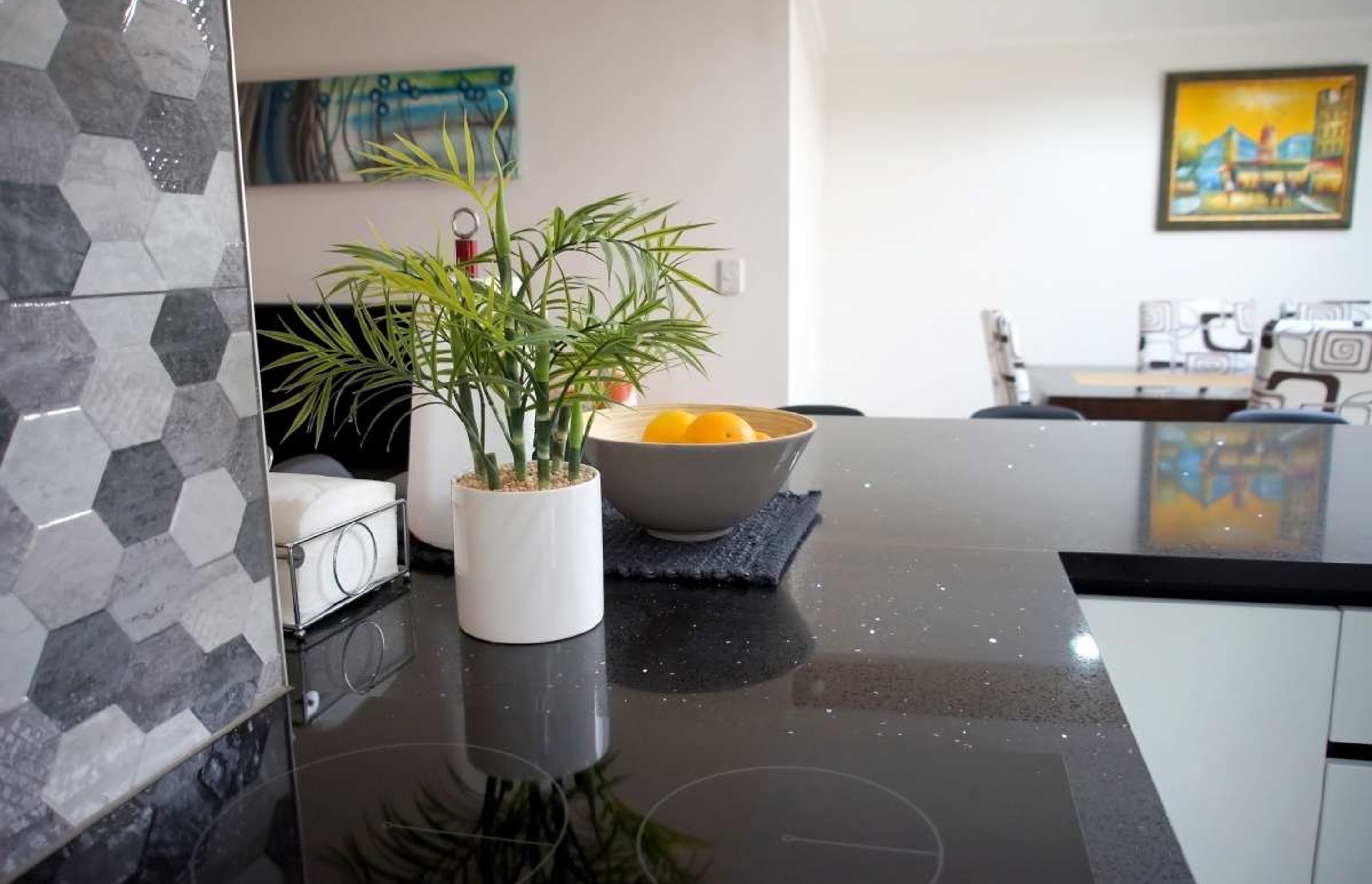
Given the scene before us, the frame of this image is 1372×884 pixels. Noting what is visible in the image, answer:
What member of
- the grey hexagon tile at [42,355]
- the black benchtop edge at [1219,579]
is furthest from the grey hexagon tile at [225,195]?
the black benchtop edge at [1219,579]

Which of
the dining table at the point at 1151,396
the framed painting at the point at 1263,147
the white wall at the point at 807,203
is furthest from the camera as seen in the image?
the framed painting at the point at 1263,147

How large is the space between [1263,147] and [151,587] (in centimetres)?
514

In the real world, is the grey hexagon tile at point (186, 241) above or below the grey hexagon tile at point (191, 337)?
above

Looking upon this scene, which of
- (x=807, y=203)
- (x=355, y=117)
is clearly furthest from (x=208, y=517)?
(x=807, y=203)

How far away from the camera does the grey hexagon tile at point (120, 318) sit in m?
0.49

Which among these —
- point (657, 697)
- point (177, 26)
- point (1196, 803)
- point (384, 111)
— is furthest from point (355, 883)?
point (384, 111)

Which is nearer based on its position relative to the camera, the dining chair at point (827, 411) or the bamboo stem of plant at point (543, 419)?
the bamboo stem of plant at point (543, 419)

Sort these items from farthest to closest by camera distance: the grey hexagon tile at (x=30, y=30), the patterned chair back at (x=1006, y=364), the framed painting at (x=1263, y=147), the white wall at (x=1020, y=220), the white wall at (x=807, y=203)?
the white wall at (x=1020, y=220) → the framed painting at (x=1263, y=147) → the patterned chair back at (x=1006, y=364) → the white wall at (x=807, y=203) → the grey hexagon tile at (x=30, y=30)

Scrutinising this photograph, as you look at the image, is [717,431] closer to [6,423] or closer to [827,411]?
[6,423]

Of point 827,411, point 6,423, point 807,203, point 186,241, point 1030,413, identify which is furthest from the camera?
point 807,203

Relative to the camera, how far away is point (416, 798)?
0.54 metres

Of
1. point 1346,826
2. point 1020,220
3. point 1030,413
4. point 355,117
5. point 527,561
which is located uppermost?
point 355,117

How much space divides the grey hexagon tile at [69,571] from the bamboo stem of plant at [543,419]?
0.29 m

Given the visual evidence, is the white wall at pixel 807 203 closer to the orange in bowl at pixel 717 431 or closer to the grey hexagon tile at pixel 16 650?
the orange in bowl at pixel 717 431
